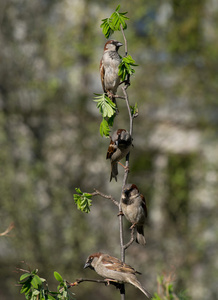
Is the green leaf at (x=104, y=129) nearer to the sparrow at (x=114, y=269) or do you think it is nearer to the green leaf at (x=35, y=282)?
the sparrow at (x=114, y=269)

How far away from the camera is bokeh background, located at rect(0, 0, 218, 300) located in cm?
873

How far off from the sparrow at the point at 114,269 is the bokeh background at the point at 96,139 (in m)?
5.80

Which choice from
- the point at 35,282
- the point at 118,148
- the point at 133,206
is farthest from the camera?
the point at 118,148

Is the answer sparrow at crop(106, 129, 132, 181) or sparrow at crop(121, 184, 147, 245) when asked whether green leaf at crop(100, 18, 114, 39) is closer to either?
sparrow at crop(106, 129, 132, 181)

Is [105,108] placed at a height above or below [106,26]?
below

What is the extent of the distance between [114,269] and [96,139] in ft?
21.3

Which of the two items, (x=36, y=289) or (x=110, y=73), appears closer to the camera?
(x=36, y=289)

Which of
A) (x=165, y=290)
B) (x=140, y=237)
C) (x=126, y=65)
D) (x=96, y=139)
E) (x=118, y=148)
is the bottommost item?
(x=165, y=290)

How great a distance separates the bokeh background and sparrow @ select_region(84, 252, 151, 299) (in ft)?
19.0

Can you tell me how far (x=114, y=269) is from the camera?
254cm

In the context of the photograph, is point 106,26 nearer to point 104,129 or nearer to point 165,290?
point 104,129

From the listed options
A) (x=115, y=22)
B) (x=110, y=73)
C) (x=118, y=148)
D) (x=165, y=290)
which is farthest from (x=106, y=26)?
(x=165, y=290)

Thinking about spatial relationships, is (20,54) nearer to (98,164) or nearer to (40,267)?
(98,164)

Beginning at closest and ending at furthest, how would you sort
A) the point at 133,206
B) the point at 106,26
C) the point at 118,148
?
1. the point at 106,26
2. the point at 133,206
3. the point at 118,148
